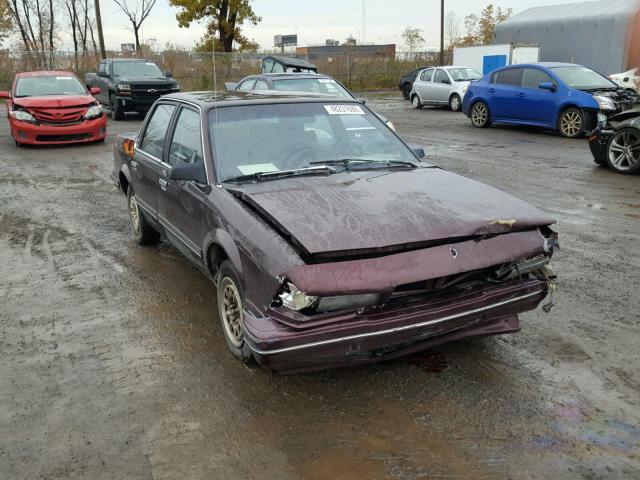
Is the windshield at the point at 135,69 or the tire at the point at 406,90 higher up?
the windshield at the point at 135,69

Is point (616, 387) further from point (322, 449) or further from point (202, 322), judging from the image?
point (202, 322)

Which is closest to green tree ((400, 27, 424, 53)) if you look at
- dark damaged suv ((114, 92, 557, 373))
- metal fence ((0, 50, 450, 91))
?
metal fence ((0, 50, 450, 91))

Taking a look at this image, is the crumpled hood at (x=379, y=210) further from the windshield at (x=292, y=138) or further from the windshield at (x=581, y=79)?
the windshield at (x=581, y=79)

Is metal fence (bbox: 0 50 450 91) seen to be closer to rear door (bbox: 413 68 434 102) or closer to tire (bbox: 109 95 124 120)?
tire (bbox: 109 95 124 120)

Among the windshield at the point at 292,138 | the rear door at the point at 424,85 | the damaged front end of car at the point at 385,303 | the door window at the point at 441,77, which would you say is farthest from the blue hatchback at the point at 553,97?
the damaged front end of car at the point at 385,303

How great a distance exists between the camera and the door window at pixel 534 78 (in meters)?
14.2

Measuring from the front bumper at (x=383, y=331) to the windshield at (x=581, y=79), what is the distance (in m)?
11.9

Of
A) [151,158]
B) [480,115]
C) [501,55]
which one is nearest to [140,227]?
[151,158]

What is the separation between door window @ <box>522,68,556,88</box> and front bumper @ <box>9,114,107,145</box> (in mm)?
10030

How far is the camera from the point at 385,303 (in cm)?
311

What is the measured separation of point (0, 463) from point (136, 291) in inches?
90.0

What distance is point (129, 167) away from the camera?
6.09 metres

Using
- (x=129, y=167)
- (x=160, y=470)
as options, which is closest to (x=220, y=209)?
(x=160, y=470)

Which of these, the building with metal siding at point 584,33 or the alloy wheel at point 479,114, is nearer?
the alloy wheel at point 479,114
